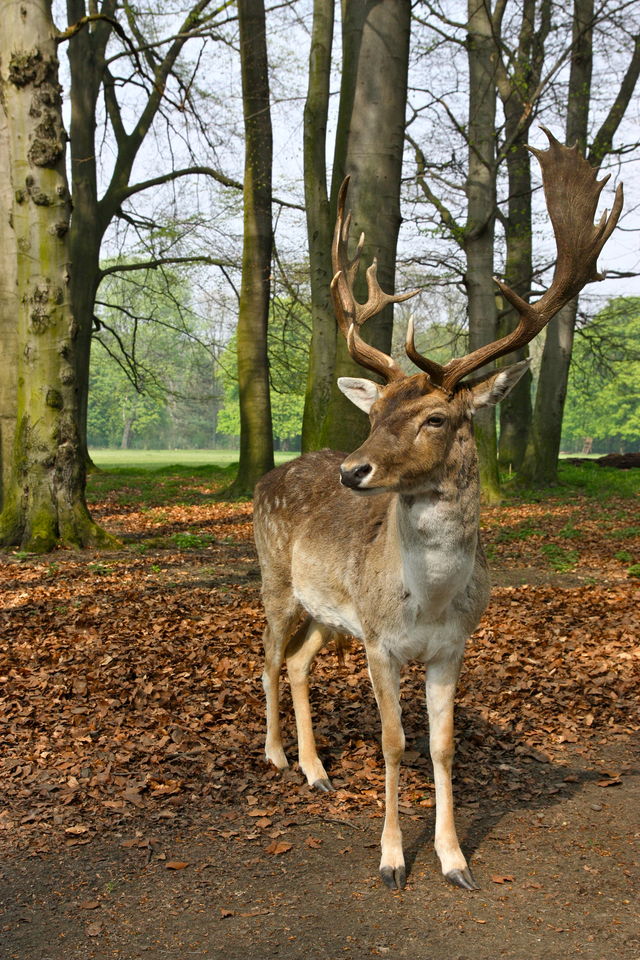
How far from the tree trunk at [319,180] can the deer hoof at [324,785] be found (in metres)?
11.5

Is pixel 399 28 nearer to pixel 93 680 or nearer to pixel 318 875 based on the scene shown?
pixel 93 680

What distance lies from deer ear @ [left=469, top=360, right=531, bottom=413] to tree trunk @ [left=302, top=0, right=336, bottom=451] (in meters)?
11.9

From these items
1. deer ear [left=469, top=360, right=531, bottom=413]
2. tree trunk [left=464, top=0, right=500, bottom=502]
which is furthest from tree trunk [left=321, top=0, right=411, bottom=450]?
tree trunk [left=464, top=0, right=500, bottom=502]

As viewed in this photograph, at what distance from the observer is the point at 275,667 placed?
217 inches

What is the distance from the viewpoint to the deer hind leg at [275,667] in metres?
5.41

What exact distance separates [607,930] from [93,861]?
2.37 meters

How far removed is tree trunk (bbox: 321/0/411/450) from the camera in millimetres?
9805

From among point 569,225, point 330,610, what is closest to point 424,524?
point 330,610

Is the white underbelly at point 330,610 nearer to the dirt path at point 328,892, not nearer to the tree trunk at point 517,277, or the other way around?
the dirt path at point 328,892

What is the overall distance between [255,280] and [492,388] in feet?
51.0

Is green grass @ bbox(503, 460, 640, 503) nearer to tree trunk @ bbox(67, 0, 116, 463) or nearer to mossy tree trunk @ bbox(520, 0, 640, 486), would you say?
mossy tree trunk @ bbox(520, 0, 640, 486)

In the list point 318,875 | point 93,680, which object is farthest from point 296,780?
point 93,680

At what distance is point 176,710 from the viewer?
6.08 meters

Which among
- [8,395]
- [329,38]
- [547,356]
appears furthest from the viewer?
[547,356]
